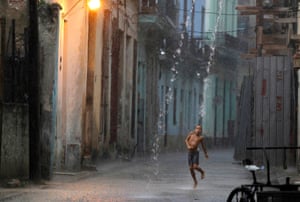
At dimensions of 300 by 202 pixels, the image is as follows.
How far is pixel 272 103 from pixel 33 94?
1082 cm

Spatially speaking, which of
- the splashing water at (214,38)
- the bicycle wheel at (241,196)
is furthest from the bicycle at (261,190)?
the splashing water at (214,38)

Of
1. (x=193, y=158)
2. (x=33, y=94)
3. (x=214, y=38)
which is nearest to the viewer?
(x=33, y=94)

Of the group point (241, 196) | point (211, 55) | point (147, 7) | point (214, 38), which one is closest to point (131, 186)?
point (241, 196)

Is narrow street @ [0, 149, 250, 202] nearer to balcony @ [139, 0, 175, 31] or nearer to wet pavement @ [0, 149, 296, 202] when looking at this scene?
wet pavement @ [0, 149, 296, 202]

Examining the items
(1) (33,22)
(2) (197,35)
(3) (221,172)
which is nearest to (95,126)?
(3) (221,172)

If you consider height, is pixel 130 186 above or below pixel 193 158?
below

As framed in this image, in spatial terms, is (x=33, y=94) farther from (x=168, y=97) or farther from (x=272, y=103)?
(x=168, y=97)

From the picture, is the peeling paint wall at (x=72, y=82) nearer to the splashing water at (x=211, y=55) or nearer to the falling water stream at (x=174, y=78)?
the falling water stream at (x=174, y=78)

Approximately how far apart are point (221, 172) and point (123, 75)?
24.6 ft

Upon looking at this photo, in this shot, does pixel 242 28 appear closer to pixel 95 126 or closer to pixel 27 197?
pixel 95 126

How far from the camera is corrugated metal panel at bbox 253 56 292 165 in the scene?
2566 centimetres

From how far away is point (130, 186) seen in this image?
60.0 ft

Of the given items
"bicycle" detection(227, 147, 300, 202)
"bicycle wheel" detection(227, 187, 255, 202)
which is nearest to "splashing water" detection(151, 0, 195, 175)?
"bicycle wheel" detection(227, 187, 255, 202)

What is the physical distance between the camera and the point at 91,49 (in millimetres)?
24281
